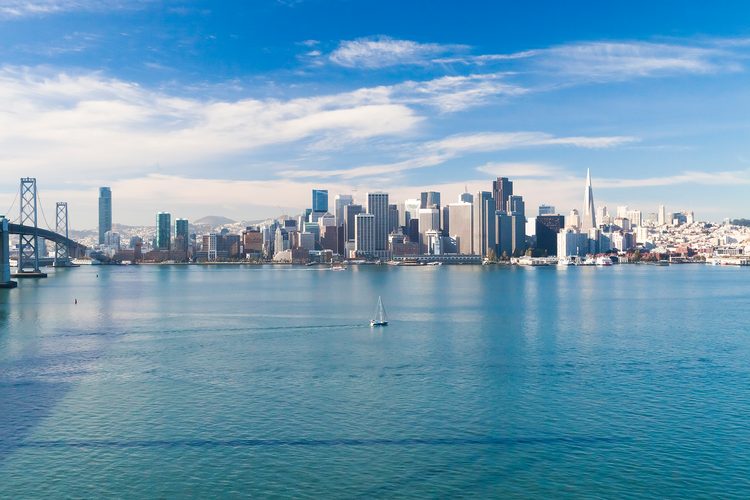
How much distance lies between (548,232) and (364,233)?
46.9 metres

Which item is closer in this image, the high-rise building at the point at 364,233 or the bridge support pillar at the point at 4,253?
the bridge support pillar at the point at 4,253

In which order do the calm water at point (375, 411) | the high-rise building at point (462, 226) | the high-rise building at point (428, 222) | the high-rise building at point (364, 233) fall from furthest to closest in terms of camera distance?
the high-rise building at point (428, 222), the high-rise building at point (364, 233), the high-rise building at point (462, 226), the calm water at point (375, 411)

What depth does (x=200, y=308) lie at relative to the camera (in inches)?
1305

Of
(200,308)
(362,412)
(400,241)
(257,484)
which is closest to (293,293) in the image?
(200,308)

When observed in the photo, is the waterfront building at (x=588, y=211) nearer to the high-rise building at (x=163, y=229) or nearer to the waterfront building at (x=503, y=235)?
the waterfront building at (x=503, y=235)

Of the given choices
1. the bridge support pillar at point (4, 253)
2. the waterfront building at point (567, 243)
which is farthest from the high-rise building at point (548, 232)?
the bridge support pillar at point (4, 253)

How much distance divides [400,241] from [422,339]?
128753 mm

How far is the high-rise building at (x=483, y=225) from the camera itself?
475 ft

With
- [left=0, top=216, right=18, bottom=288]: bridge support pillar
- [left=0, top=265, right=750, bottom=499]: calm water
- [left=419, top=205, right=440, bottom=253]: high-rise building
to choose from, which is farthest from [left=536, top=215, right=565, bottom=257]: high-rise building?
[left=0, top=265, right=750, bottom=499]: calm water

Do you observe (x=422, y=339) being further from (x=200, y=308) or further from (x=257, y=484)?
(x=200, y=308)

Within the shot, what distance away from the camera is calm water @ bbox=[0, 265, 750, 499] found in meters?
9.59

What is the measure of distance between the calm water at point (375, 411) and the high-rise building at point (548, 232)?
5258 inches

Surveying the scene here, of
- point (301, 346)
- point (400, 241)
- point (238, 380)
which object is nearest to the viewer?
point (238, 380)

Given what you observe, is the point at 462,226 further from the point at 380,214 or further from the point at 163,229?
the point at 163,229
